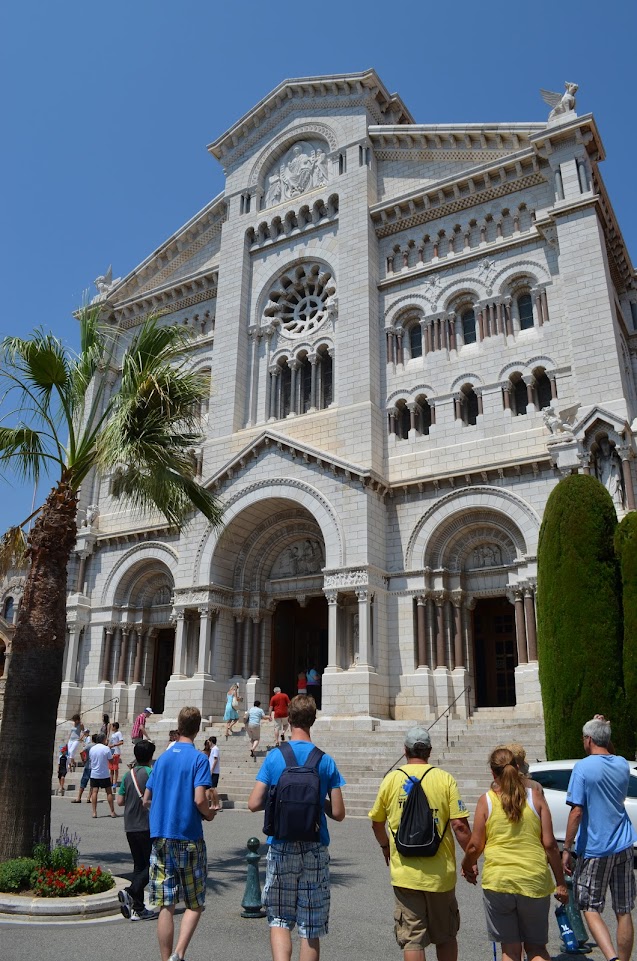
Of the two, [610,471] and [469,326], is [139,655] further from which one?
[610,471]

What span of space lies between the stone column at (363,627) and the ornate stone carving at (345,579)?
0.27m

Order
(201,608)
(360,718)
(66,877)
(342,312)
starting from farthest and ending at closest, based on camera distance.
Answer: (342,312) → (201,608) → (360,718) → (66,877)

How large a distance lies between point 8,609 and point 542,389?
108 feet

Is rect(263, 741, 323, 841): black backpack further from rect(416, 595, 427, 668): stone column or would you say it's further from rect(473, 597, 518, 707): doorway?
rect(473, 597, 518, 707): doorway

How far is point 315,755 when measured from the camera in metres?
5.41

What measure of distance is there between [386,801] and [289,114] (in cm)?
3211

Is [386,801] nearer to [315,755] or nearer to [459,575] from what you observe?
[315,755]

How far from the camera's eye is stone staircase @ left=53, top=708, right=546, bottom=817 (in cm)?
1656

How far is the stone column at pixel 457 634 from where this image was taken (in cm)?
Answer: 2275

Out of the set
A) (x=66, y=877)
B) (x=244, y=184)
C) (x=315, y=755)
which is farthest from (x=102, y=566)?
(x=315, y=755)

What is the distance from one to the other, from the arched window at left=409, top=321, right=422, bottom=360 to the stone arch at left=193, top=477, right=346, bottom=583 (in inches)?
247

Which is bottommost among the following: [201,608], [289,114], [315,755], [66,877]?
[66,877]

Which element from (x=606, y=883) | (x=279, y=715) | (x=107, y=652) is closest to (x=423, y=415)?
(x=279, y=715)

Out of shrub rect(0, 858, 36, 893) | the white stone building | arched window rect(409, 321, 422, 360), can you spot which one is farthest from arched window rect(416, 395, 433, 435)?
shrub rect(0, 858, 36, 893)
